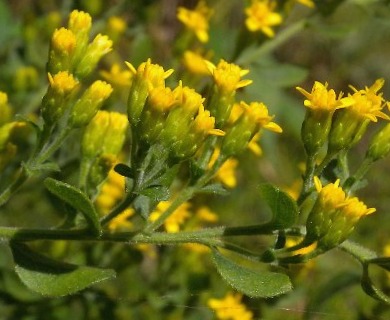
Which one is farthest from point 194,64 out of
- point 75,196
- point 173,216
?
point 75,196

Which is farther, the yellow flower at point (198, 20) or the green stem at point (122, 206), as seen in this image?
the yellow flower at point (198, 20)

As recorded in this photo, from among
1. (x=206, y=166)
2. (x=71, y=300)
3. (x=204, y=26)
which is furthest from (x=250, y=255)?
(x=204, y=26)

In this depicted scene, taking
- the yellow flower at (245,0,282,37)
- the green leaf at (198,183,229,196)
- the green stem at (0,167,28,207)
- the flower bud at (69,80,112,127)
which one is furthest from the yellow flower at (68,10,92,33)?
the yellow flower at (245,0,282,37)

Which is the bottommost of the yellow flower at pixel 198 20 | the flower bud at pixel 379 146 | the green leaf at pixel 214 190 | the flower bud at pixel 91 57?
the yellow flower at pixel 198 20

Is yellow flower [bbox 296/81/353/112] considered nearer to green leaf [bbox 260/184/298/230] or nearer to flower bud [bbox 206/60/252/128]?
flower bud [bbox 206/60/252/128]

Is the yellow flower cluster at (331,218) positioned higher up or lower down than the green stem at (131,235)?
higher up

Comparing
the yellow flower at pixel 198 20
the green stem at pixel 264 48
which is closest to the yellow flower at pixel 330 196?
the green stem at pixel 264 48

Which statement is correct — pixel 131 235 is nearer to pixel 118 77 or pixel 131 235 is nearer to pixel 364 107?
pixel 364 107

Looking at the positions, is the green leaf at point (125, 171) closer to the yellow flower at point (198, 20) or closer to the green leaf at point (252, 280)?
the green leaf at point (252, 280)
